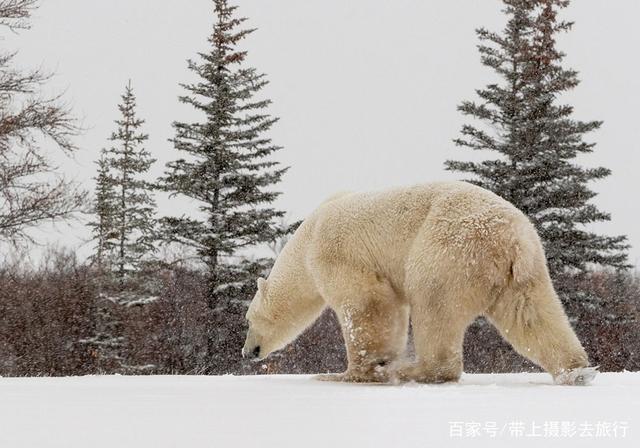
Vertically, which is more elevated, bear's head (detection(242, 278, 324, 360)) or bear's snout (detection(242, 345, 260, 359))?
bear's head (detection(242, 278, 324, 360))

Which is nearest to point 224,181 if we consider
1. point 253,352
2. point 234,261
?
point 234,261

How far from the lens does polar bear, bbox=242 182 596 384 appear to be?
593cm

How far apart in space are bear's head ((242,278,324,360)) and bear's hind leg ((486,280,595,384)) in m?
2.35

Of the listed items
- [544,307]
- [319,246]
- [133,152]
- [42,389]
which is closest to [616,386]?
[544,307]

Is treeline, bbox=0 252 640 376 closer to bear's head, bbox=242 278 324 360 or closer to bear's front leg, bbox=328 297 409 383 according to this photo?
bear's head, bbox=242 278 324 360

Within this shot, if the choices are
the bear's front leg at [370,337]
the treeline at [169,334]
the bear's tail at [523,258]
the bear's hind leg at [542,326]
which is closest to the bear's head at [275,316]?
the bear's front leg at [370,337]

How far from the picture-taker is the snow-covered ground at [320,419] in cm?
299

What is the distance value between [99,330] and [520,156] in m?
14.6

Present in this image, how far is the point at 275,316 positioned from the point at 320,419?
4.63 metres

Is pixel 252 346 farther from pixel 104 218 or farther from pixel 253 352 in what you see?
pixel 104 218

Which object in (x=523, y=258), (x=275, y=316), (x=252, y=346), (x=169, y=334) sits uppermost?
(x=523, y=258)

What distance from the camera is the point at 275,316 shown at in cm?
805

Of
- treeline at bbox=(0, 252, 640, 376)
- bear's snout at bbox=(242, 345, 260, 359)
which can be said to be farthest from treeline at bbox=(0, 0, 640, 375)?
bear's snout at bbox=(242, 345, 260, 359)

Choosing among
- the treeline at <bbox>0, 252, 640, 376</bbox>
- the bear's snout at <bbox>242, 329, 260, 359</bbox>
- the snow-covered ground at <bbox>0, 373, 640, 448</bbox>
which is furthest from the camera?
the treeline at <bbox>0, 252, 640, 376</bbox>
